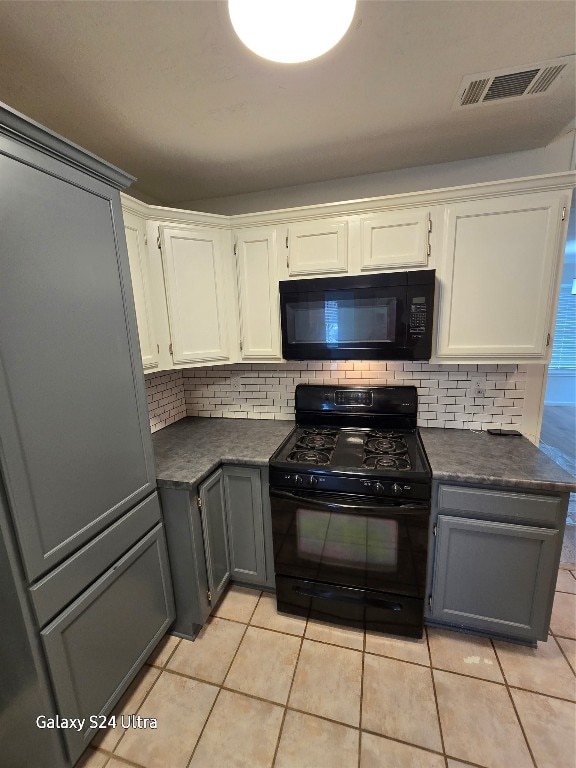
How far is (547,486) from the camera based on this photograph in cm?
147

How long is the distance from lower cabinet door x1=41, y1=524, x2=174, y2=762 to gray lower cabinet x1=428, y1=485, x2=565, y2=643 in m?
1.44

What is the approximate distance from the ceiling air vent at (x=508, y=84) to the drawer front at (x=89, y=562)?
7.41 ft

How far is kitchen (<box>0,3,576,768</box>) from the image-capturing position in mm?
1092

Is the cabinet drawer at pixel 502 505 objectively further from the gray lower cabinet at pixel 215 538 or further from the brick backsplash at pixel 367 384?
the gray lower cabinet at pixel 215 538

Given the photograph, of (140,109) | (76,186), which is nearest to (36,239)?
(76,186)

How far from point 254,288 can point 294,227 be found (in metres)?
0.43

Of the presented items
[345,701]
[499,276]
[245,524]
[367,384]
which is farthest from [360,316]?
[345,701]

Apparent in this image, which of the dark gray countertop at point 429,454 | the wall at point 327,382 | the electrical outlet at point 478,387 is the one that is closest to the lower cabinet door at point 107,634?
the dark gray countertop at point 429,454

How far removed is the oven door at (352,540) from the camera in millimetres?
1629

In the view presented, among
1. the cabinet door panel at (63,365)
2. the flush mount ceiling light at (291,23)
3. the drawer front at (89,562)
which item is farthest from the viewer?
the drawer front at (89,562)

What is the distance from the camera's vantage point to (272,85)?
4.08 feet

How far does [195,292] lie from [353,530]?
1637mm

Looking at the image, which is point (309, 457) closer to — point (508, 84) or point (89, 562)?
point (89, 562)

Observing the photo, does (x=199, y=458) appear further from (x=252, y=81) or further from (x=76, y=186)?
(x=252, y=81)
